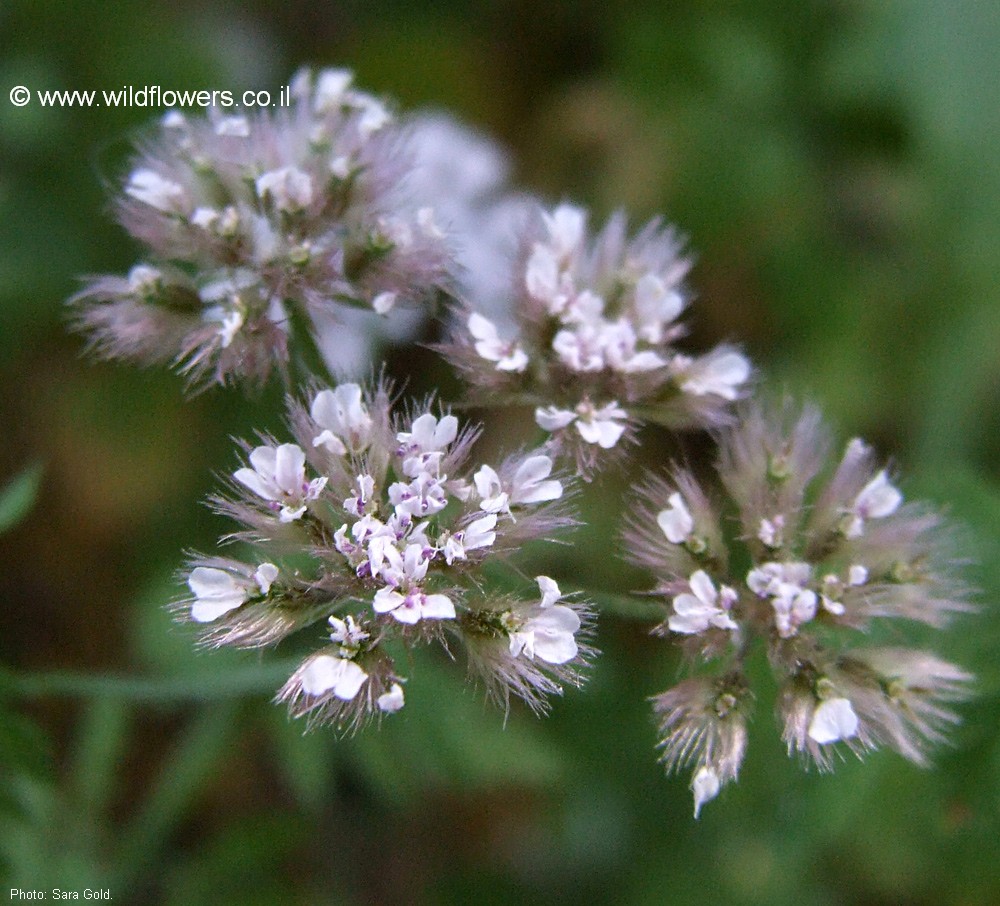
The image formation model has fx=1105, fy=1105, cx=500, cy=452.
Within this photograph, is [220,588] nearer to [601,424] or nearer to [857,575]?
[601,424]

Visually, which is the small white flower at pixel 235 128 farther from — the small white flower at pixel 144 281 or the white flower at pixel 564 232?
the white flower at pixel 564 232

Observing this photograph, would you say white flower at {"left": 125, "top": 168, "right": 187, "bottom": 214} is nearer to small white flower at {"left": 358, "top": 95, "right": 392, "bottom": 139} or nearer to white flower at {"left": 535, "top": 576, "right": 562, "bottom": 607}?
small white flower at {"left": 358, "top": 95, "right": 392, "bottom": 139}

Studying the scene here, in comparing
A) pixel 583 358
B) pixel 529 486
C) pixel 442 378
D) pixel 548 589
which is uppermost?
pixel 583 358

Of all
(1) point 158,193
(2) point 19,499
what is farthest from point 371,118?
(2) point 19,499

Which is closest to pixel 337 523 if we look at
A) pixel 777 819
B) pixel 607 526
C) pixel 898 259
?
pixel 777 819

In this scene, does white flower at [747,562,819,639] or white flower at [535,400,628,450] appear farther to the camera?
white flower at [535,400,628,450]

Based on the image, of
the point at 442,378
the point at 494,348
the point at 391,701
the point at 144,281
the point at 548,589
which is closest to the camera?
the point at 391,701

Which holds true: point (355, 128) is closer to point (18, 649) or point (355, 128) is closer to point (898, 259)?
point (18, 649)

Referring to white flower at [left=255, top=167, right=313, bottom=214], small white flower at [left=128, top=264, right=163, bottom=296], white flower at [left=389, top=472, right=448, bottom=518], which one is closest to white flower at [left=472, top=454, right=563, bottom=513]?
white flower at [left=389, top=472, right=448, bottom=518]

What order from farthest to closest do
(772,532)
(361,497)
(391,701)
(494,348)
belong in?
(494,348)
(772,532)
(361,497)
(391,701)
